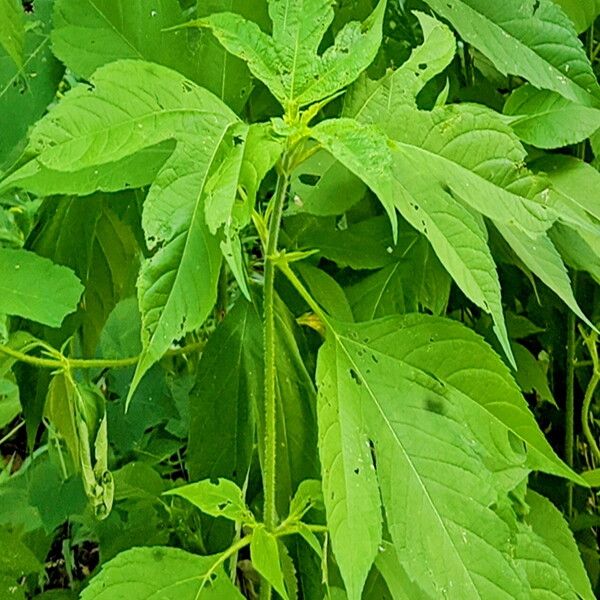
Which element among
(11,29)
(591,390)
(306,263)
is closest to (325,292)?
(306,263)

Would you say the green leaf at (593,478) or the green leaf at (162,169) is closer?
the green leaf at (162,169)

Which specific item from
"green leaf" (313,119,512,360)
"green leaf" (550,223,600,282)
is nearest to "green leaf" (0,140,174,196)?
"green leaf" (313,119,512,360)

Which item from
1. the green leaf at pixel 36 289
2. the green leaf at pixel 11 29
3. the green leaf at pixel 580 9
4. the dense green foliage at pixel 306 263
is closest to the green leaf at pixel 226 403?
the dense green foliage at pixel 306 263

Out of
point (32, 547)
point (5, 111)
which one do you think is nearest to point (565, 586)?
point (5, 111)

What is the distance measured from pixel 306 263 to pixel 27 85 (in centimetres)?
21

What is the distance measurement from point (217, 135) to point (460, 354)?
18 cm

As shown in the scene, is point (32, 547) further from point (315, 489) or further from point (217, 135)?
point (217, 135)

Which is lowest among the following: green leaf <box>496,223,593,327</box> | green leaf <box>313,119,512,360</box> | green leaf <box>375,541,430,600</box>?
green leaf <box>375,541,430,600</box>

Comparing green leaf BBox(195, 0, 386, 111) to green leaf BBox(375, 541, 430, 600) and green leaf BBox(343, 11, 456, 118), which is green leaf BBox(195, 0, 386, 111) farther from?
green leaf BBox(375, 541, 430, 600)

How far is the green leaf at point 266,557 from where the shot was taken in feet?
1.43

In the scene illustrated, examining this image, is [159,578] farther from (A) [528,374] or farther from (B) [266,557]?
(A) [528,374]

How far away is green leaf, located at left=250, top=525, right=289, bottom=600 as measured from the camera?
0.44 m

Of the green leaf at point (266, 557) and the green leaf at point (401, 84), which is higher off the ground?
the green leaf at point (401, 84)

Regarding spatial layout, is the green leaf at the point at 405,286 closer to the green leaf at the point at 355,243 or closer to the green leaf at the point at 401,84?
the green leaf at the point at 355,243
